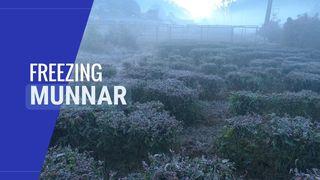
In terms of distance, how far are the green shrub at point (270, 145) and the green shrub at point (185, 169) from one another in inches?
55.6

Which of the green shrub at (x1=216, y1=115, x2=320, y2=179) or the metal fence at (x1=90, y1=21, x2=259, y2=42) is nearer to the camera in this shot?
the green shrub at (x1=216, y1=115, x2=320, y2=179)

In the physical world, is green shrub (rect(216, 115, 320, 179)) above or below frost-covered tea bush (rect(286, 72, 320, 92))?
below

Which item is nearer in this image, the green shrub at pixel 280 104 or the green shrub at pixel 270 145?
the green shrub at pixel 270 145

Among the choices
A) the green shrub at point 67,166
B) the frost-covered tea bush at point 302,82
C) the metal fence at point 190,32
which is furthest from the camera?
the metal fence at point 190,32

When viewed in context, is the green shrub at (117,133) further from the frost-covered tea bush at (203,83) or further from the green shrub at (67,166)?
the frost-covered tea bush at (203,83)

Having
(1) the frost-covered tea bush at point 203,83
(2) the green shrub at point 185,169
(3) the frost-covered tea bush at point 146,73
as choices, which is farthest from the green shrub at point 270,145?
(3) the frost-covered tea bush at point 146,73

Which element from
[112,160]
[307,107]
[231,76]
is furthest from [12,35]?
[231,76]

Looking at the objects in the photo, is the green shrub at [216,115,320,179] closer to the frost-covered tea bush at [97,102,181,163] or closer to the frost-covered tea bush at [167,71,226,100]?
the frost-covered tea bush at [97,102,181,163]

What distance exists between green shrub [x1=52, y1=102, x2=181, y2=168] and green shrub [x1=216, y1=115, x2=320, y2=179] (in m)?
0.76

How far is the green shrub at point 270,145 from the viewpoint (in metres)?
5.07

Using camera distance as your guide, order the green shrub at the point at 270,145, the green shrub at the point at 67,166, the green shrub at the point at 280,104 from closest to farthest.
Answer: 1. the green shrub at the point at 67,166
2. the green shrub at the point at 270,145
3. the green shrub at the point at 280,104

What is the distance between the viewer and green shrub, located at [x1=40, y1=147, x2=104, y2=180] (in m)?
3.59

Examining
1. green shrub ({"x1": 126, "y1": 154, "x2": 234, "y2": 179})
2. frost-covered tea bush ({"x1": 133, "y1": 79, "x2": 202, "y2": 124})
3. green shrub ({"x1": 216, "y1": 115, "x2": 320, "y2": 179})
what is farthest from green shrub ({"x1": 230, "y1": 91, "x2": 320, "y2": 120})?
green shrub ({"x1": 126, "y1": 154, "x2": 234, "y2": 179})

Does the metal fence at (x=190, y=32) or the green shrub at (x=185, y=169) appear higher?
the metal fence at (x=190, y=32)
